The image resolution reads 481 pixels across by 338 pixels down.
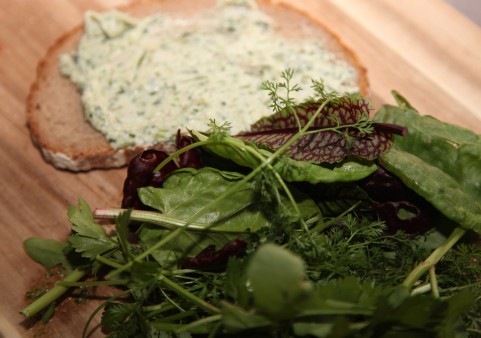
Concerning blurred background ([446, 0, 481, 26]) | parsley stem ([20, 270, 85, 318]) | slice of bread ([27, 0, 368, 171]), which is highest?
blurred background ([446, 0, 481, 26])

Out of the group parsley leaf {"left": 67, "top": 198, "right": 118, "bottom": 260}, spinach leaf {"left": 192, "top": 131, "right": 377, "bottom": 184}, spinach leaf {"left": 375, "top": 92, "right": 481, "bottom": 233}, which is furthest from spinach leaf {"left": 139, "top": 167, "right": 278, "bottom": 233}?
spinach leaf {"left": 375, "top": 92, "right": 481, "bottom": 233}

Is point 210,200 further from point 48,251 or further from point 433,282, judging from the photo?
point 433,282

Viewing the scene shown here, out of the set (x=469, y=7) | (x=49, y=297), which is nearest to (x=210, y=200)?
(x=49, y=297)

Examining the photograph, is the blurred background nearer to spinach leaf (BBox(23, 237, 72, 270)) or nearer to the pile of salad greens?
the pile of salad greens

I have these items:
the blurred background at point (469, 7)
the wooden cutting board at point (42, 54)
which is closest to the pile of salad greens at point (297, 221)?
the wooden cutting board at point (42, 54)

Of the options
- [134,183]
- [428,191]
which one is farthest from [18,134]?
[428,191]

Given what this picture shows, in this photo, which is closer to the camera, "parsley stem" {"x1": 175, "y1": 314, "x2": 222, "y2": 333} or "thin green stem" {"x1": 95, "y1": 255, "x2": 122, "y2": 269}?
"parsley stem" {"x1": 175, "y1": 314, "x2": 222, "y2": 333}
